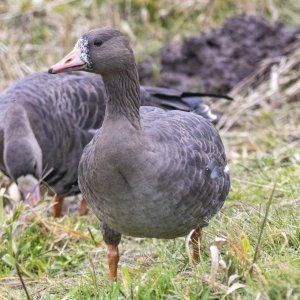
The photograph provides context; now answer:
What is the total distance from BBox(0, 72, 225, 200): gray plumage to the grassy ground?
360 millimetres

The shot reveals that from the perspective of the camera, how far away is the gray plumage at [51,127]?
5.79 m

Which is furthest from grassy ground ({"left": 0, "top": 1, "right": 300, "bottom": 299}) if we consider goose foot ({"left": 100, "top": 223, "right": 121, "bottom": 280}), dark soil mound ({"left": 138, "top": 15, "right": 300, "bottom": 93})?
dark soil mound ({"left": 138, "top": 15, "right": 300, "bottom": 93})

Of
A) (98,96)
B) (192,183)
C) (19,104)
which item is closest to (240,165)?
(98,96)

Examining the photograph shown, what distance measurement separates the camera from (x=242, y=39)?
8.83 m

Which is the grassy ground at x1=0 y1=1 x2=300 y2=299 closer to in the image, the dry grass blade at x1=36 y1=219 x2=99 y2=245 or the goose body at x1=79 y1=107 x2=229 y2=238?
the dry grass blade at x1=36 y1=219 x2=99 y2=245

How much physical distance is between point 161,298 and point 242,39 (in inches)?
219

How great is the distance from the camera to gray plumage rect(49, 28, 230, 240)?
399 centimetres

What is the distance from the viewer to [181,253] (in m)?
4.54

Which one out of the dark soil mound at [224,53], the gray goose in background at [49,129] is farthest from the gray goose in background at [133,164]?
the dark soil mound at [224,53]

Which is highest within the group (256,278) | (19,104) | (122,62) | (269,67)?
(122,62)

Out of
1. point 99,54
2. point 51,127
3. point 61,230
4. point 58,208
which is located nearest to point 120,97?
point 99,54

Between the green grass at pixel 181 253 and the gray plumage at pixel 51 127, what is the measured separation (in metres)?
0.37

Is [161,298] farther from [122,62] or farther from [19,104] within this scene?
[19,104]

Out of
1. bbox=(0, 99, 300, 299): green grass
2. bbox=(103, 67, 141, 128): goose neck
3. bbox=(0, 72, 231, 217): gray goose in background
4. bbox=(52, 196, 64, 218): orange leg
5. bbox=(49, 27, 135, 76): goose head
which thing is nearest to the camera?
bbox=(0, 99, 300, 299): green grass
